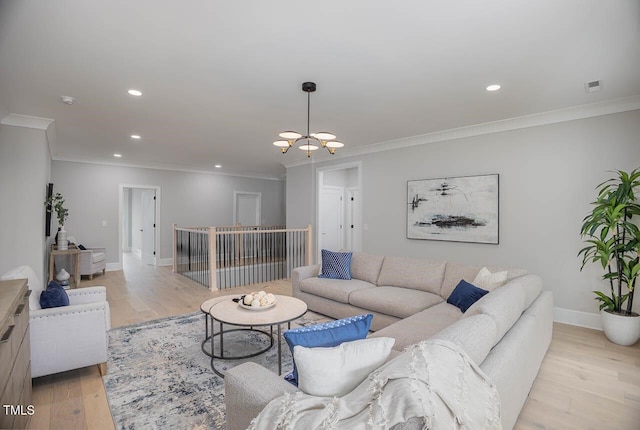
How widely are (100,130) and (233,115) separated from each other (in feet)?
7.63

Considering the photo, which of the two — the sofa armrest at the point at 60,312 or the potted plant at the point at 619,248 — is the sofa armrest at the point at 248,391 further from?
the potted plant at the point at 619,248

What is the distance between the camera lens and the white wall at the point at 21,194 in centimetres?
411

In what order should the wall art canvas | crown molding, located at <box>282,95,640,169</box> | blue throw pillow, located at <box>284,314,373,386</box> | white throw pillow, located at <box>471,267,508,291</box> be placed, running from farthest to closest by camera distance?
1. the wall art canvas
2. crown molding, located at <box>282,95,640,169</box>
3. white throw pillow, located at <box>471,267,508,291</box>
4. blue throw pillow, located at <box>284,314,373,386</box>

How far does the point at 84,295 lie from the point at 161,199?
5424mm

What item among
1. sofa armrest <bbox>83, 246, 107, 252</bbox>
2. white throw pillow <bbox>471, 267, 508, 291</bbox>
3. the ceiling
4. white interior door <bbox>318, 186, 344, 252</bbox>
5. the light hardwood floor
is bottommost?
the light hardwood floor

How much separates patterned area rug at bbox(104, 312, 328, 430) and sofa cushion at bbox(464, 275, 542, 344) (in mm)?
1739

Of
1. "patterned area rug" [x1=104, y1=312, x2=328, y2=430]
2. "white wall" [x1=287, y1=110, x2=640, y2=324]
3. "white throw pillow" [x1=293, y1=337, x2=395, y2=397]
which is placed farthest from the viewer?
"white wall" [x1=287, y1=110, x2=640, y2=324]

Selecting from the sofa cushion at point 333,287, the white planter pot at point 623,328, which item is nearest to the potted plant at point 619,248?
the white planter pot at point 623,328

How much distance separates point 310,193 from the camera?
7223mm

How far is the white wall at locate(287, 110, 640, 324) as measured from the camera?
3.70 meters

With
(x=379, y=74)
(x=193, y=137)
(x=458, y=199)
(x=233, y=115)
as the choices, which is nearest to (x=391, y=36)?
(x=379, y=74)

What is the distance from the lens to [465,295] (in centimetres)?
301

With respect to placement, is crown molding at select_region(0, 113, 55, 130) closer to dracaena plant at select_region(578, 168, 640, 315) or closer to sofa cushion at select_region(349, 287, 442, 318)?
sofa cushion at select_region(349, 287, 442, 318)

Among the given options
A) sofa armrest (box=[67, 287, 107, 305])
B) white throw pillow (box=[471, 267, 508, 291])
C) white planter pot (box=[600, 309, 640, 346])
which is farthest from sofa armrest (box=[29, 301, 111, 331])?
white planter pot (box=[600, 309, 640, 346])
